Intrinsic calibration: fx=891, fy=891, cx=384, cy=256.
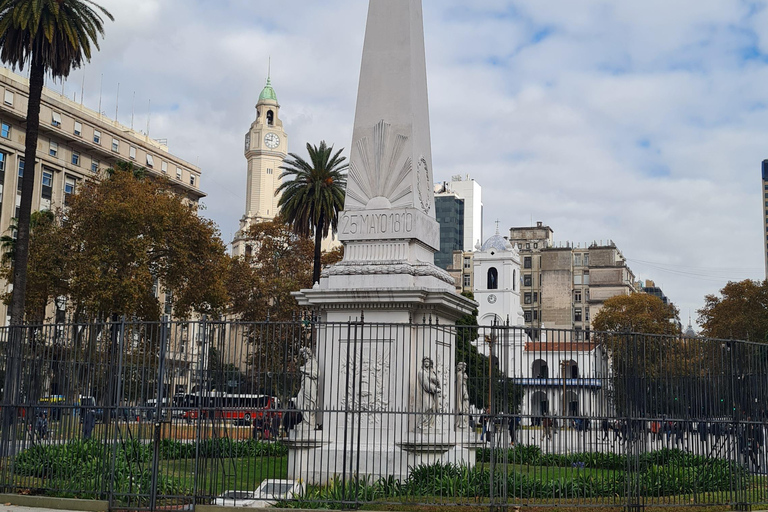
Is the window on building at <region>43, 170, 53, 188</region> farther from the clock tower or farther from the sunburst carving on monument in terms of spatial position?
the clock tower

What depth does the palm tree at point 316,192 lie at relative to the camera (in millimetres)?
48366

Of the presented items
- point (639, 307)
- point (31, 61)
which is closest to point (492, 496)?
point (31, 61)

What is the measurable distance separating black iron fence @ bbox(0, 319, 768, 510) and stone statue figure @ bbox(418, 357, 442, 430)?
3cm

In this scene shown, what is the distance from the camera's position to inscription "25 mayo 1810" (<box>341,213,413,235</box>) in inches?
682

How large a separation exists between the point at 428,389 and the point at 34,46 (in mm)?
22084

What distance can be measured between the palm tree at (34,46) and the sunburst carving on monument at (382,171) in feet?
53.3

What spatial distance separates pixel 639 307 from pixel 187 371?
73.5 m

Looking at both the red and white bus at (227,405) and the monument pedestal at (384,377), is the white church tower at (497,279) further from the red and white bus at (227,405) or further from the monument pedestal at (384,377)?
the red and white bus at (227,405)

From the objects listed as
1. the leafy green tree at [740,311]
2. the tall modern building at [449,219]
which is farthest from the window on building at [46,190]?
the tall modern building at [449,219]

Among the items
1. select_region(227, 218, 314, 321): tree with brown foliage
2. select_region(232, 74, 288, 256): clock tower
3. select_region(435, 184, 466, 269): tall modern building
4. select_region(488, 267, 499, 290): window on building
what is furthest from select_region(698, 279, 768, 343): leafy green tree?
select_region(435, 184, 466, 269): tall modern building

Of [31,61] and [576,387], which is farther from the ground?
[31,61]

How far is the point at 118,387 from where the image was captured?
Result: 14.0 meters

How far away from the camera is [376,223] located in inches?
691

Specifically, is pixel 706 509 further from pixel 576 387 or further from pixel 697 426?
pixel 576 387
